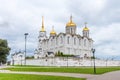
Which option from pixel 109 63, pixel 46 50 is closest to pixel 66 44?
pixel 46 50

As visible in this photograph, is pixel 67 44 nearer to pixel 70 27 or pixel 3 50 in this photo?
pixel 70 27

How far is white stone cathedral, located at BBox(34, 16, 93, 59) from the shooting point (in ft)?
369

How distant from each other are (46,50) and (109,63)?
Result: 34342 millimetres

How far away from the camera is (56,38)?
116 meters

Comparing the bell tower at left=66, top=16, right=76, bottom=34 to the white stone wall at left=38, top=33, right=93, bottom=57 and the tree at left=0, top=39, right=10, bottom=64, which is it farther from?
the tree at left=0, top=39, right=10, bottom=64

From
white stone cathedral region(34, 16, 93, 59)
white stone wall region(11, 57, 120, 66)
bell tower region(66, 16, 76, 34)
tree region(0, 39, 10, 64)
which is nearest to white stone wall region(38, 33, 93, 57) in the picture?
white stone cathedral region(34, 16, 93, 59)

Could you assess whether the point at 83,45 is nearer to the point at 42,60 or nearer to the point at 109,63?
the point at 109,63

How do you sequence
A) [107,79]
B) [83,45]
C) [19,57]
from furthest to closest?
[83,45], [19,57], [107,79]

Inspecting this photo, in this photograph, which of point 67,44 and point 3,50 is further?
point 67,44

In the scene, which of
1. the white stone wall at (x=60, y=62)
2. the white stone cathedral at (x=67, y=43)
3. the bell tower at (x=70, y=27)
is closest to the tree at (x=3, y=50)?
the white stone wall at (x=60, y=62)

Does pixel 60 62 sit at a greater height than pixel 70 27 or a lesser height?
lesser

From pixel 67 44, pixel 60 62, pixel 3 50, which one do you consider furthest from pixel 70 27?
pixel 3 50

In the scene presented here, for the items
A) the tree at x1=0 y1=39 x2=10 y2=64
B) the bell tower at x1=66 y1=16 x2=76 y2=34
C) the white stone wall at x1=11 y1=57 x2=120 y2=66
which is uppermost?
the bell tower at x1=66 y1=16 x2=76 y2=34

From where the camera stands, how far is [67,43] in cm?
11244
